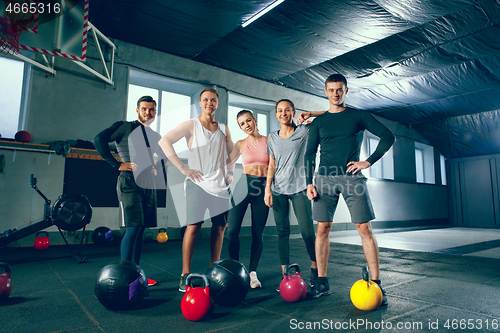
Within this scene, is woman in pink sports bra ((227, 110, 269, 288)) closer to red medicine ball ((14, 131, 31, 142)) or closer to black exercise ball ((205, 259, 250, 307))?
black exercise ball ((205, 259, 250, 307))

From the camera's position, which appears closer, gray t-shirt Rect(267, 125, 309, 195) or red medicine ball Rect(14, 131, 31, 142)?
gray t-shirt Rect(267, 125, 309, 195)

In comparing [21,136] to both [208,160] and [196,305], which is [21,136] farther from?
[196,305]

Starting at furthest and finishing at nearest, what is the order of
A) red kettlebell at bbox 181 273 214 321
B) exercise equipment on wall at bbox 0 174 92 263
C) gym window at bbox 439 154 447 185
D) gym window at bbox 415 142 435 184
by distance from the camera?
gym window at bbox 439 154 447 185 < gym window at bbox 415 142 435 184 < exercise equipment on wall at bbox 0 174 92 263 < red kettlebell at bbox 181 273 214 321

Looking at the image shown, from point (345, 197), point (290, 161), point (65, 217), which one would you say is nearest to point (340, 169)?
point (345, 197)

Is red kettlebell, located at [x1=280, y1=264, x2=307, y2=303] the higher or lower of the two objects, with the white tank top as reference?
lower

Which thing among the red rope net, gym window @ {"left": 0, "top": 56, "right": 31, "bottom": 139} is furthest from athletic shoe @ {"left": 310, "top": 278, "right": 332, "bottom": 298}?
gym window @ {"left": 0, "top": 56, "right": 31, "bottom": 139}

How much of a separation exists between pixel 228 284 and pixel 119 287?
0.65 m

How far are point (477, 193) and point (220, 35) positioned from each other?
34.0 feet

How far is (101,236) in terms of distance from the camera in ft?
15.4

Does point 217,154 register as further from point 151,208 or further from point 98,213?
point 98,213

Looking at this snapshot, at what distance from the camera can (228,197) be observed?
244 cm

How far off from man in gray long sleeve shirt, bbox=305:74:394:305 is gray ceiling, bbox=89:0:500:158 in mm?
2648

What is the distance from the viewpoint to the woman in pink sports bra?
7.89ft

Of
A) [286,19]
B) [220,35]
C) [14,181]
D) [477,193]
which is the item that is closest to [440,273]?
[286,19]
